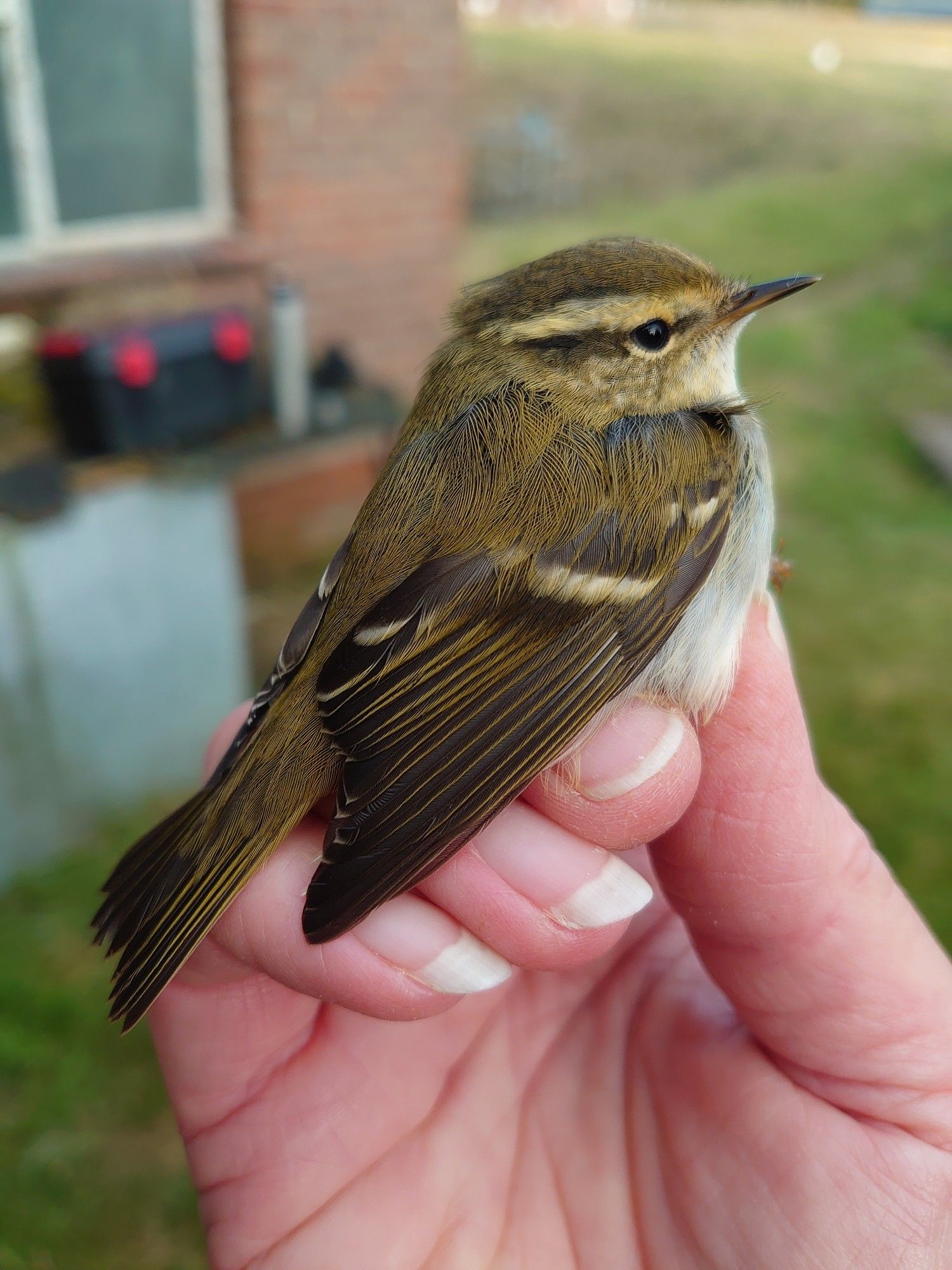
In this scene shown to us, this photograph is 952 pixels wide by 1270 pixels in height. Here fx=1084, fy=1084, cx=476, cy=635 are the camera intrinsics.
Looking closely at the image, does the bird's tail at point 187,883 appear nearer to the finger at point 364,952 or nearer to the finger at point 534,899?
the finger at point 364,952

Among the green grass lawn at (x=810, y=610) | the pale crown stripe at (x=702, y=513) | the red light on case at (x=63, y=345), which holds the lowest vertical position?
the green grass lawn at (x=810, y=610)

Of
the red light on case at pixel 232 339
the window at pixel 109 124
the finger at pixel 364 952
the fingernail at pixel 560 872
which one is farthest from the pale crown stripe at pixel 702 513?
the window at pixel 109 124

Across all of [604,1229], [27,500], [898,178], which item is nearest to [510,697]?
[604,1229]

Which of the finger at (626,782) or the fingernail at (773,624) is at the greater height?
the fingernail at (773,624)

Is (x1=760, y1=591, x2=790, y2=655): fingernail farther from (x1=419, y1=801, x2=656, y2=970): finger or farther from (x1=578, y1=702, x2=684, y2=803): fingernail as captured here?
(x1=419, y1=801, x2=656, y2=970): finger

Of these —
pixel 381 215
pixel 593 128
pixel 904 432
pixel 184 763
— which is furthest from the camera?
pixel 593 128

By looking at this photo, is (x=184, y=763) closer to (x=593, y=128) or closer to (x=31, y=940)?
(x=31, y=940)
